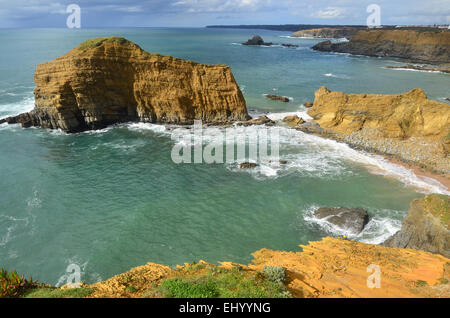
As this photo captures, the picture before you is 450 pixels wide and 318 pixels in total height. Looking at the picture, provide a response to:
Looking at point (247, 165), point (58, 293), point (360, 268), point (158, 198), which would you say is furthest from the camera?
point (247, 165)

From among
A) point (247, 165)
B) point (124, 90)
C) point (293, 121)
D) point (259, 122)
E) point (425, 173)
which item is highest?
point (124, 90)

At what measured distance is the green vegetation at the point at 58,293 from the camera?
13.4m

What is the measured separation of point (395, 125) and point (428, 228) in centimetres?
2577

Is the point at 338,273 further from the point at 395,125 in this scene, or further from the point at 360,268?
the point at 395,125

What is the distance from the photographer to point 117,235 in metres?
24.5

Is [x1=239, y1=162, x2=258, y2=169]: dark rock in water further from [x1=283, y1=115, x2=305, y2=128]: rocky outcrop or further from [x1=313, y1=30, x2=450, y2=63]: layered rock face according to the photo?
[x1=313, y1=30, x2=450, y2=63]: layered rock face

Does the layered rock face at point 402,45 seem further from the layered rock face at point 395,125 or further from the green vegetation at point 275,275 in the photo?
the green vegetation at point 275,275

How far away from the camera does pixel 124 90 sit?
5028cm

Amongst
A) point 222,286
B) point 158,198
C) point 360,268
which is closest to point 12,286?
point 222,286

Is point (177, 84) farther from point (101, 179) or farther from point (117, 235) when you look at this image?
point (117, 235)

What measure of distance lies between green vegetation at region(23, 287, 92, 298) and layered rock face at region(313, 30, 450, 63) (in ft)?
543

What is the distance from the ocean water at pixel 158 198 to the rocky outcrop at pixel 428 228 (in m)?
2.87

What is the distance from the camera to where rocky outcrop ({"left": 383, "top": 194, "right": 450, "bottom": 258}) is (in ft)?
64.5

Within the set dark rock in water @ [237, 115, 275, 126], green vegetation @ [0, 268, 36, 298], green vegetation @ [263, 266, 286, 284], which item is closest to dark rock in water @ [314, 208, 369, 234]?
green vegetation @ [263, 266, 286, 284]
